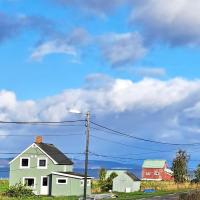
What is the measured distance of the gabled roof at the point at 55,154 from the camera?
76.8 m

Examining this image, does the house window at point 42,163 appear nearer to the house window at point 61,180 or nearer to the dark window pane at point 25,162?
the dark window pane at point 25,162

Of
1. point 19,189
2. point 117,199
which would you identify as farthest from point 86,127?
point 19,189

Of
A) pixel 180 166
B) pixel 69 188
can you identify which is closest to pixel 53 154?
pixel 69 188

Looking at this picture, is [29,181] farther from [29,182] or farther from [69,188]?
[69,188]

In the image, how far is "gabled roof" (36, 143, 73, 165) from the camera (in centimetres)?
7681

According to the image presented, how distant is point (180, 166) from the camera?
10331 centimetres

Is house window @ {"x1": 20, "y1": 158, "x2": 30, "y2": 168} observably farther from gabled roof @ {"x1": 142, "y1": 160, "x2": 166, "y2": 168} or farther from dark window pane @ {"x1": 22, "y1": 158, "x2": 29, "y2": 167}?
gabled roof @ {"x1": 142, "y1": 160, "x2": 166, "y2": 168}

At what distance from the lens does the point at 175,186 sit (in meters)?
90.9

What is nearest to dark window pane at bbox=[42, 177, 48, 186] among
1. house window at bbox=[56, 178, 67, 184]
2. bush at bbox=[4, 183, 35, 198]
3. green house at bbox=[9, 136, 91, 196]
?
green house at bbox=[9, 136, 91, 196]

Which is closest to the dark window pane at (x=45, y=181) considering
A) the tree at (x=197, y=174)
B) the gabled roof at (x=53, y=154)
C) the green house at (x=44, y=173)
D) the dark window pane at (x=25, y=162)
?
the green house at (x=44, y=173)

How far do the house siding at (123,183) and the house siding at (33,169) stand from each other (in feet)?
29.7

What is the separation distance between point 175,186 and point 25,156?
88.3 ft

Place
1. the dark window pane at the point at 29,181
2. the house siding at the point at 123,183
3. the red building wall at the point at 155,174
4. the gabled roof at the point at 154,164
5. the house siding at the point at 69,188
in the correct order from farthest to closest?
the gabled roof at the point at 154,164
the red building wall at the point at 155,174
the house siding at the point at 123,183
the dark window pane at the point at 29,181
the house siding at the point at 69,188

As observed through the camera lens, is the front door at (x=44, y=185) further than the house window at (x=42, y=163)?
No
